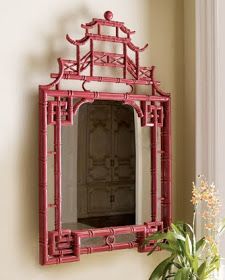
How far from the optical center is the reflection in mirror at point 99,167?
192 cm

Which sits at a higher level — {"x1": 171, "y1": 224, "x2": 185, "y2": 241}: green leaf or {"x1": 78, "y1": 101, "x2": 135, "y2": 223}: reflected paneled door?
{"x1": 78, "y1": 101, "x2": 135, "y2": 223}: reflected paneled door

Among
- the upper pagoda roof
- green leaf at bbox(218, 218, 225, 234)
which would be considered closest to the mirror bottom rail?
green leaf at bbox(218, 218, 225, 234)

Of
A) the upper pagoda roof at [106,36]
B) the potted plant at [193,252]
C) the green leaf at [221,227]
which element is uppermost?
the upper pagoda roof at [106,36]

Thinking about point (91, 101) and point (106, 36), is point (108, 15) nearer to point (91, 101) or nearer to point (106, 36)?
point (106, 36)

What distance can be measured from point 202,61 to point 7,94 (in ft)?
2.84

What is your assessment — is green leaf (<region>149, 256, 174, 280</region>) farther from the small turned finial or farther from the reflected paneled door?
the small turned finial

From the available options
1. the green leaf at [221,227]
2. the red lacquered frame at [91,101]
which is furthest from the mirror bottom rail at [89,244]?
the green leaf at [221,227]

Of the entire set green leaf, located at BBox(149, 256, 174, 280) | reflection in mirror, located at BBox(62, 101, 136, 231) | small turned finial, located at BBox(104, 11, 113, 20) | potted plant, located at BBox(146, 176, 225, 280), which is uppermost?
small turned finial, located at BBox(104, 11, 113, 20)

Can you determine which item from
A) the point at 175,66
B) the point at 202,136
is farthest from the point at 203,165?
the point at 175,66

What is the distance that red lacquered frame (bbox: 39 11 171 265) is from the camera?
185cm

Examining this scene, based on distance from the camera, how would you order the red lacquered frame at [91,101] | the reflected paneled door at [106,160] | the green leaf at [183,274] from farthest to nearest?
the reflected paneled door at [106,160] < the red lacquered frame at [91,101] < the green leaf at [183,274]

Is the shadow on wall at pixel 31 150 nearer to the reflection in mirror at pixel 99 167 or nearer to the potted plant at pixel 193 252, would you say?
the reflection in mirror at pixel 99 167

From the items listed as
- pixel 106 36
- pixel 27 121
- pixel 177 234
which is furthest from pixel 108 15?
pixel 177 234

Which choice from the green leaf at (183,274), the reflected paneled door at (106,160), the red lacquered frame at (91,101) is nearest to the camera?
the green leaf at (183,274)
